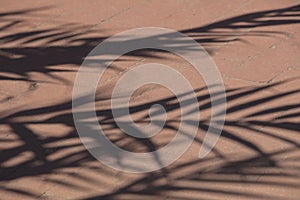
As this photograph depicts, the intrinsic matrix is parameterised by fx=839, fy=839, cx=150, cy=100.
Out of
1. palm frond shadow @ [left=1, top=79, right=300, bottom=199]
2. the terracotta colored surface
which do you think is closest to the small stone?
the terracotta colored surface

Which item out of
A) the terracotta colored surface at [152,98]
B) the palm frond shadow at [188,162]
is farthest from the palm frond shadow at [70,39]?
the palm frond shadow at [188,162]

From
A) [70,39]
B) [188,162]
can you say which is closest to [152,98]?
[188,162]

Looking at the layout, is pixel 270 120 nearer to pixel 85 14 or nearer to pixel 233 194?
pixel 233 194

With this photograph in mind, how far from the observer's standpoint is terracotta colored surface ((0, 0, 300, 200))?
393cm

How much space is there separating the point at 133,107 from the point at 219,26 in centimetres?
114

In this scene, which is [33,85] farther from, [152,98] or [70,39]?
[152,98]

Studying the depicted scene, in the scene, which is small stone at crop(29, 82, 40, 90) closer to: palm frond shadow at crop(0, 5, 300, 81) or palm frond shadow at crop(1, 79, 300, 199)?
palm frond shadow at crop(0, 5, 300, 81)

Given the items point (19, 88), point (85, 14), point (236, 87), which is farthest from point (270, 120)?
point (85, 14)

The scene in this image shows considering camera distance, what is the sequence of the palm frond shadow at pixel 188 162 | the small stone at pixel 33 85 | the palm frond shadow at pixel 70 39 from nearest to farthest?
the palm frond shadow at pixel 188 162
the small stone at pixel 33 85
the palm frond shadow at pixel 70 39

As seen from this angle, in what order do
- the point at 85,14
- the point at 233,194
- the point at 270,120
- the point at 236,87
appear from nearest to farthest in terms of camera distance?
the point at 233,194 → the point at 270,120 → the point at 236,87 → the point at 85,14

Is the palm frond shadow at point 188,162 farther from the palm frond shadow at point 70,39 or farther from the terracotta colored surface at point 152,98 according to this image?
the palm frond shadow at point 70,39

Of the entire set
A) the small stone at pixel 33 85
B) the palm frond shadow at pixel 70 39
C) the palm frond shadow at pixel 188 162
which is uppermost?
the palm frond shadow at pixel 70 39

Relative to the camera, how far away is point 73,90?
15.8 ft

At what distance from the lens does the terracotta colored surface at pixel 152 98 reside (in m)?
3.93
